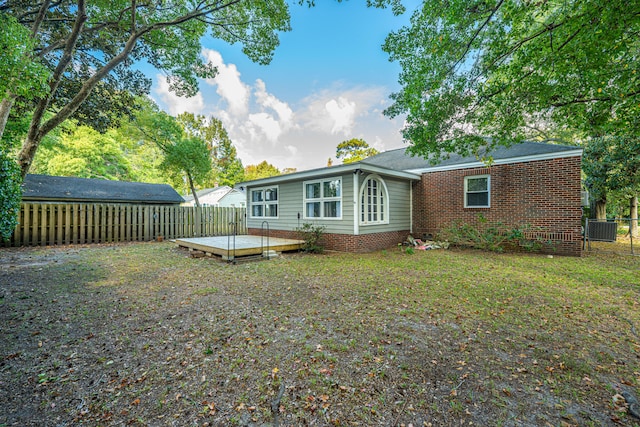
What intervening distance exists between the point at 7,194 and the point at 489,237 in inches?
544

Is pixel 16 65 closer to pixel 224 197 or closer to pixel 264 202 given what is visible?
pixel 264 202

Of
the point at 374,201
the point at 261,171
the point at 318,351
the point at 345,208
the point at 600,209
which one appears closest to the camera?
the point at 318,351

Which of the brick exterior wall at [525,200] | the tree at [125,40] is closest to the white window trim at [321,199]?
the brick exterior wall at [525,200]

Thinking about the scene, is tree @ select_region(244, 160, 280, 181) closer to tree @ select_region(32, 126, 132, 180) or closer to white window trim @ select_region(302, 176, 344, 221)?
tree @ select_region(32, 126, 132, 180)

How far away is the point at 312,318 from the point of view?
365 centimetres

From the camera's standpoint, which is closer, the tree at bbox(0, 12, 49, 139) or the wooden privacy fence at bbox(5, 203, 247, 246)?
the tree at bbox(0, 12, 49, 139)

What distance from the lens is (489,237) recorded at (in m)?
9.39

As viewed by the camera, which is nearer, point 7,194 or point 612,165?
point 7,194

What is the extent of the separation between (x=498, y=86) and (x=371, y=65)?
6.99 meters

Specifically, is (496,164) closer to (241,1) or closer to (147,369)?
(241,1)

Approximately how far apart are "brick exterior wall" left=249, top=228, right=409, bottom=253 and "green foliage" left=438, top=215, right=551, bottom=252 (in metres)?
1.95

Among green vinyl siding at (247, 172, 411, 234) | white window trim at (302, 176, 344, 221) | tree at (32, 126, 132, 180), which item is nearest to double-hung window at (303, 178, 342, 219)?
white window trim at (302, 176, 344, 221)

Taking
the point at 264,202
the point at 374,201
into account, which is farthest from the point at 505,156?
the point at 264,202

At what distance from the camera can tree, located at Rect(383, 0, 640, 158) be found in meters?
4.37
